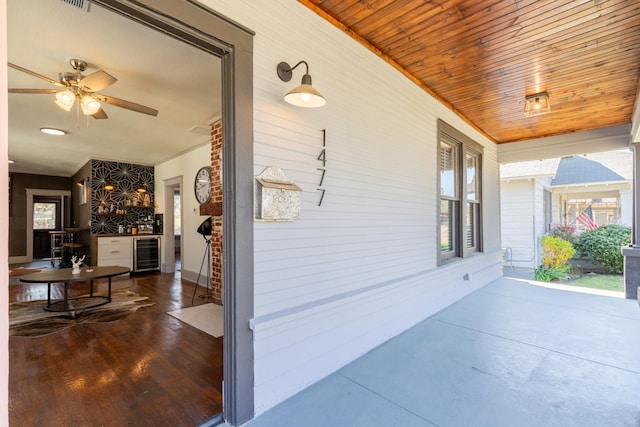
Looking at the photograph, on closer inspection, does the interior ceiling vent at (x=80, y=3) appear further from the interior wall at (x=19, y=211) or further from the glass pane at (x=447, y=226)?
the interior wall at (x=19, y=211)

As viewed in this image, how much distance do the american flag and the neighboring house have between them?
113 mm

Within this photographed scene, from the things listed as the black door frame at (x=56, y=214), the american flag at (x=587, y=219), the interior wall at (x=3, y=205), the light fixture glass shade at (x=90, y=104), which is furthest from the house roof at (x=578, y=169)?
the black door frame at (x=56, y=214)

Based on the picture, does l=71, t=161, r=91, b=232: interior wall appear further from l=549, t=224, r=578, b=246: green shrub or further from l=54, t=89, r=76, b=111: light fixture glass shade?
l=549, t=224, r=578, b=246: green shrub

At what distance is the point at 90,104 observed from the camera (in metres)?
3.14

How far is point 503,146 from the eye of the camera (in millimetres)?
6402

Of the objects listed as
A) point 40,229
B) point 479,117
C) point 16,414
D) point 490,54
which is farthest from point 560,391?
point 40,229

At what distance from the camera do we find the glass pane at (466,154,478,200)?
17.9 ft

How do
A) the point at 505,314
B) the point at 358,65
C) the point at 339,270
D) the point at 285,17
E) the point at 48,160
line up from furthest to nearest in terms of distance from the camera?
the point at 48,160, the point at 505,314, the point at 358,65, the point at 339,270, the point at 285,17

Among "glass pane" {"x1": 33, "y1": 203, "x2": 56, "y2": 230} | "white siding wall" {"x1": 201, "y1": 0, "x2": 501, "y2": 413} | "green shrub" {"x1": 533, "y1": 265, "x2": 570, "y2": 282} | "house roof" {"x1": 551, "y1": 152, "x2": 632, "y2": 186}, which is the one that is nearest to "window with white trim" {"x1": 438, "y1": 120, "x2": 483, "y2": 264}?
"white siding wall" {"x1": 201, "y1": 0, "x2": 501, "y2": 413}

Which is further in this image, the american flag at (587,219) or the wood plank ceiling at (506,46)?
the american flag at (587,219)

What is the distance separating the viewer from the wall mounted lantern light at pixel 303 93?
190 centimetres

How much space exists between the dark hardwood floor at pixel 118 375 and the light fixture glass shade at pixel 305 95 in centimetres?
211

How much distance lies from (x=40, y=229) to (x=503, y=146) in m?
14.1

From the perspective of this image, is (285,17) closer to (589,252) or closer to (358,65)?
(358,65)
